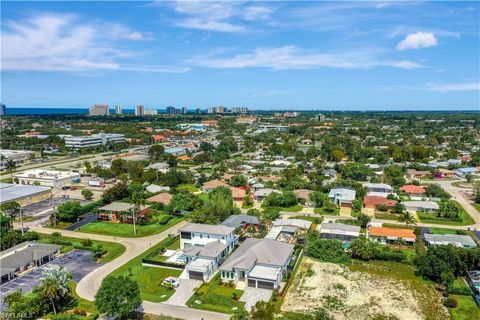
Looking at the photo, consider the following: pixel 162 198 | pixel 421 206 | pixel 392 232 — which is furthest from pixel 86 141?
pixel 392 232

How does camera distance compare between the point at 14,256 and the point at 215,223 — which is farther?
the point at 215,223

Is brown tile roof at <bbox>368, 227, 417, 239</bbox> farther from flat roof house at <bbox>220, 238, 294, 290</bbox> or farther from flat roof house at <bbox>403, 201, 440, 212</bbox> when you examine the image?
flat roof house at <bbox>403, 201, 440, 212</bbox>

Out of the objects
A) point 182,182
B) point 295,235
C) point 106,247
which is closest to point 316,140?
point 182,182

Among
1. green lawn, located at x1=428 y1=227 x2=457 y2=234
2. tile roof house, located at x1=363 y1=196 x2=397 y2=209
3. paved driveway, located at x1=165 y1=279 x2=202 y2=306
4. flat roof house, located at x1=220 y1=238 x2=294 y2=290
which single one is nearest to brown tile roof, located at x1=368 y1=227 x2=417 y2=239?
green lawn, located at x1=428 y1=227 x2=457 y2=234

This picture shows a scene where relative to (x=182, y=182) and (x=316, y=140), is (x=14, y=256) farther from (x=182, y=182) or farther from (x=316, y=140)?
(x=316, y=140)

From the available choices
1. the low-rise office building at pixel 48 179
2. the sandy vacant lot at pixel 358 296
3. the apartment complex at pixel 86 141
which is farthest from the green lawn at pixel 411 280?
the apartment complex at pixel 86 141

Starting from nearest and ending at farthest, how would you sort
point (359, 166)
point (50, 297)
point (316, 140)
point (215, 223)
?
point (50, 297)
point (215, 223)
point (359, 166)
point (316, 140)
